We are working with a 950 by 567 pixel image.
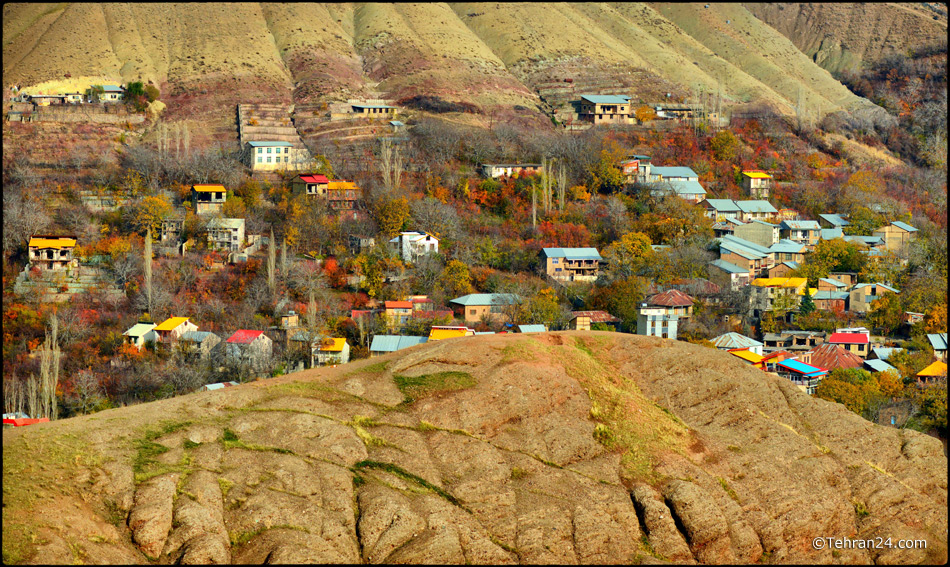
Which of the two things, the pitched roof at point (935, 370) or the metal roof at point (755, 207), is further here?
the metal roof at point (755, 207)

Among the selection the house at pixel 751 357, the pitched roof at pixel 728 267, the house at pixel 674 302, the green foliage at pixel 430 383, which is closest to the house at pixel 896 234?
the pitched roof at pixel 728 267

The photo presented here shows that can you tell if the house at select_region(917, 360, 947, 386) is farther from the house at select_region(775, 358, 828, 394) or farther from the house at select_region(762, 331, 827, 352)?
the house at select_region(762, 331, 827, 352)

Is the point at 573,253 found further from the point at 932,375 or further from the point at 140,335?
the point at 140,335

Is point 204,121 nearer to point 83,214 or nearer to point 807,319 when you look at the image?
point 83,214

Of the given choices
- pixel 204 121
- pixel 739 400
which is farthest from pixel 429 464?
pixel 204 121

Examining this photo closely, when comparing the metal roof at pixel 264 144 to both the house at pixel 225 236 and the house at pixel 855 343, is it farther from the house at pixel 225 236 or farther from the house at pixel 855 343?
the house at pixel 855 343

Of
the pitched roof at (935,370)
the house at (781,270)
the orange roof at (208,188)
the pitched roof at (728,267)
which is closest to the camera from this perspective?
the pitched roof at (935,370)
